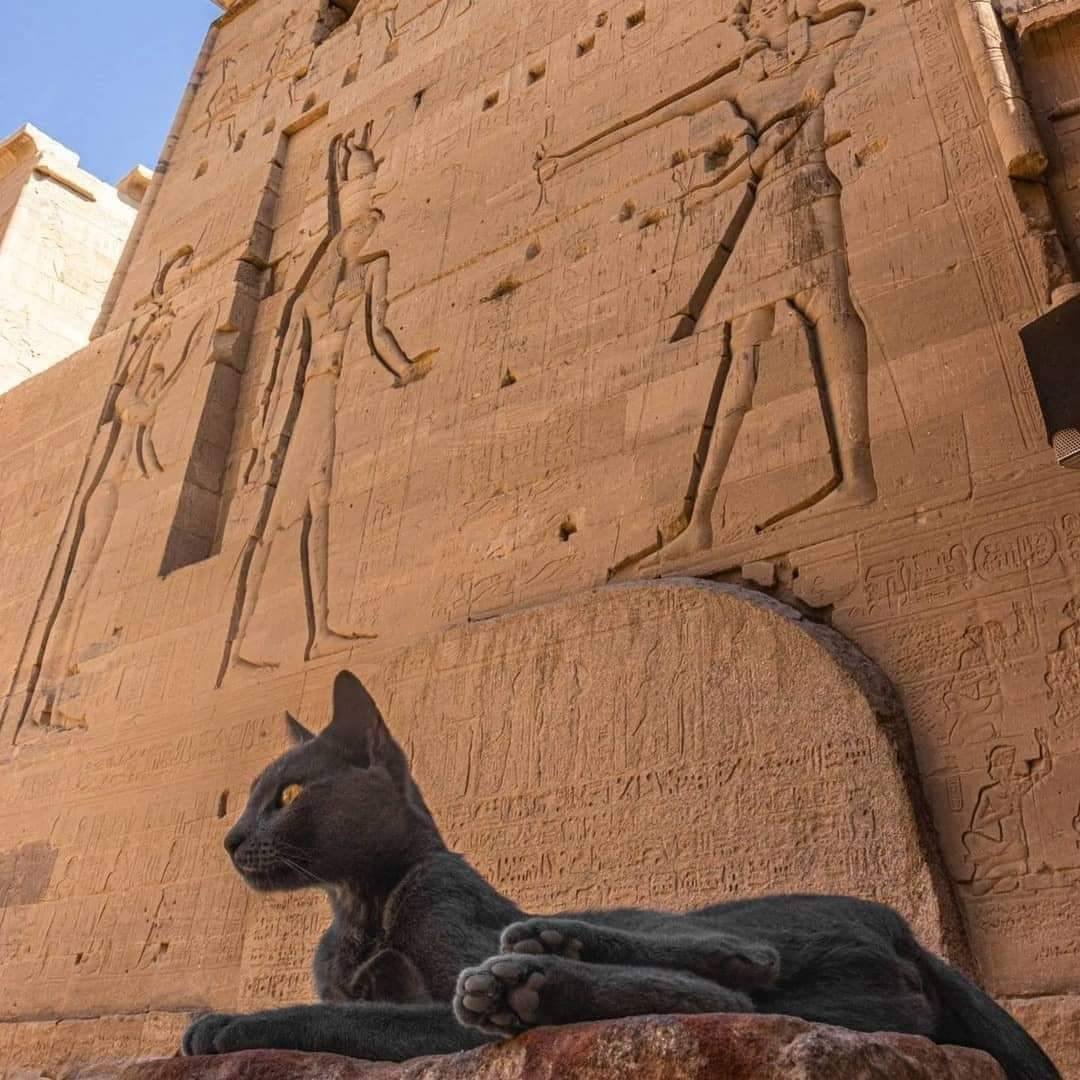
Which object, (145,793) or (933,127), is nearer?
(933,127)

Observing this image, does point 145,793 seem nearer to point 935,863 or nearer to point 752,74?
point 935,863

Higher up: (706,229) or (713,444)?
(706,229)

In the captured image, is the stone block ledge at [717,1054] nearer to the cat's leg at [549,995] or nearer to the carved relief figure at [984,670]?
the cat's leg at [549,995]

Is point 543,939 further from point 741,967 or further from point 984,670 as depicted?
point 984,670

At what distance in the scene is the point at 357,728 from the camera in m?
2.23

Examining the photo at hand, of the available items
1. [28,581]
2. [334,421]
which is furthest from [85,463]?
[334,421]

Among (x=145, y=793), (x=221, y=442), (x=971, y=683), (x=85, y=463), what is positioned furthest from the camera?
(x=85, y=463)

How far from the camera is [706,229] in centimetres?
508

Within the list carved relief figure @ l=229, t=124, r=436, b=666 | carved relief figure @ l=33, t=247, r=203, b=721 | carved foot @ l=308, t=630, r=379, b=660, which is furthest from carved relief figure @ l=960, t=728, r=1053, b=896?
carved relief figure @ l=33, t=247, r=203, b=721

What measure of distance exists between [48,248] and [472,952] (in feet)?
41.1

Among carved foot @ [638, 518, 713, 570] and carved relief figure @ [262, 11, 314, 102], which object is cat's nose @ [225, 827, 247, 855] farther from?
carved relief figure @ [262, 11, 314, 102]

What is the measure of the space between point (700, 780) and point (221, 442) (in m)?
4.53

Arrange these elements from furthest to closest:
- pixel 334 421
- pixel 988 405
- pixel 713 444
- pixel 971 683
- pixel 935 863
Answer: pixel 334 421
pixel 713 444
pixel 988 405
pixel 971 683
pixel 935 863

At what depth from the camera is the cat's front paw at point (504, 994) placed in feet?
4.55
